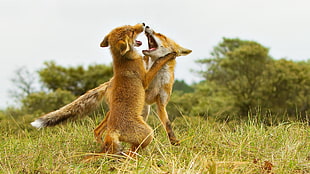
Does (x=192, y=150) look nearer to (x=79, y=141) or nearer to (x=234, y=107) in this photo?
(x=79, y=141)

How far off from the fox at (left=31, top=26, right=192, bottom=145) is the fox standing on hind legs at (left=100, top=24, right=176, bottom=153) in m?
0.21

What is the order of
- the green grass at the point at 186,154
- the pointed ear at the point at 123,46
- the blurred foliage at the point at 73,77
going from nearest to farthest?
the green grass at the point at 186,154, the pointed ear at the point at 123,46, the blurred foliage at the point at 73,77

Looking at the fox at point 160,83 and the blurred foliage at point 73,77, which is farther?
the blurred foliage at point 73,77

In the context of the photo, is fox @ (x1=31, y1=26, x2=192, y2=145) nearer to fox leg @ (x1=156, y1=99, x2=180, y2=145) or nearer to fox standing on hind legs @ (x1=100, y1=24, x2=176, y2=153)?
fox leg @ (x1=156, y1=99, x2=180, y2=145)

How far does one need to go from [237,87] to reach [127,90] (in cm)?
1905

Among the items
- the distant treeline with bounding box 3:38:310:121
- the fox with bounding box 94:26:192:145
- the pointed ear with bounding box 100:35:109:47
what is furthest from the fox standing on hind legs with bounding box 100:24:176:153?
the distant treeline with bounding box 3:38:310:121

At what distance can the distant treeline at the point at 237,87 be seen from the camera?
21.9 meters

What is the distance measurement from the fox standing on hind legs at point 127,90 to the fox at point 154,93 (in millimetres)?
213

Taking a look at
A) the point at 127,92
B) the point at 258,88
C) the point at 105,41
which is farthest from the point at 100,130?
the point at 258,88

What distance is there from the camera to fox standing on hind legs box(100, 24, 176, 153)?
5.82 m

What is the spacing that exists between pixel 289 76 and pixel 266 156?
17.3 meters

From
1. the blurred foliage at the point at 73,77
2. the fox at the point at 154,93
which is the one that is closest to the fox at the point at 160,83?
the fox at the point at 154,93

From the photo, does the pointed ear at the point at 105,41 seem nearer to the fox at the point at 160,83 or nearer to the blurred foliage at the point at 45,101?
the fox at the point at 160,83

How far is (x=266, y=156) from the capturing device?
20.0 ft
